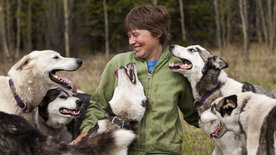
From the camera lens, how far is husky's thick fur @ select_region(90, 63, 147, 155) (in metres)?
3.59

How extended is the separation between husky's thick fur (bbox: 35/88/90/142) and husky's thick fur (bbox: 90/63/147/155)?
3.43 feet

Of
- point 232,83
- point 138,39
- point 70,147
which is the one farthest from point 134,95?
point 232,83

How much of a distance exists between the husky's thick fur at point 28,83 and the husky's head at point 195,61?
1.52 meters

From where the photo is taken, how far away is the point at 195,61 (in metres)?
4.19

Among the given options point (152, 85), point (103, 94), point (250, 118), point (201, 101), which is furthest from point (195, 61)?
point (103, 94)

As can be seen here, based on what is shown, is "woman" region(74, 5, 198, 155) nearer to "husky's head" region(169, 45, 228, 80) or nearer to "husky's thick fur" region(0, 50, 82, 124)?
"husky's head" region(169, 45, 228, 80)

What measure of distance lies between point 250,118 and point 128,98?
124 centimetres

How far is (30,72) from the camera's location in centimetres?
455

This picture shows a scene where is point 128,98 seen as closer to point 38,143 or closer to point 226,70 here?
point 38,143

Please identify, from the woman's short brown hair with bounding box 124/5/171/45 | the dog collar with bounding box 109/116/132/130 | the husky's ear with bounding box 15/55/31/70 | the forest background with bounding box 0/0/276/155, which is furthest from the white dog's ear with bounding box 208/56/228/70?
the husky's ear with bounding box 15/55/31/70

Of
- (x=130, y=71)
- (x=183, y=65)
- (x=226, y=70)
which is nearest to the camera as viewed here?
(x=130, y=71)

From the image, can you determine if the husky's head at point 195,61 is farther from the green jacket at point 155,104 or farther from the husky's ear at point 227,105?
the husky's ear at point 227,105

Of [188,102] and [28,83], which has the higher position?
[28,83]

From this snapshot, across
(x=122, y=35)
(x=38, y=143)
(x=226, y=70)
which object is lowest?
(x=122, y=35)
